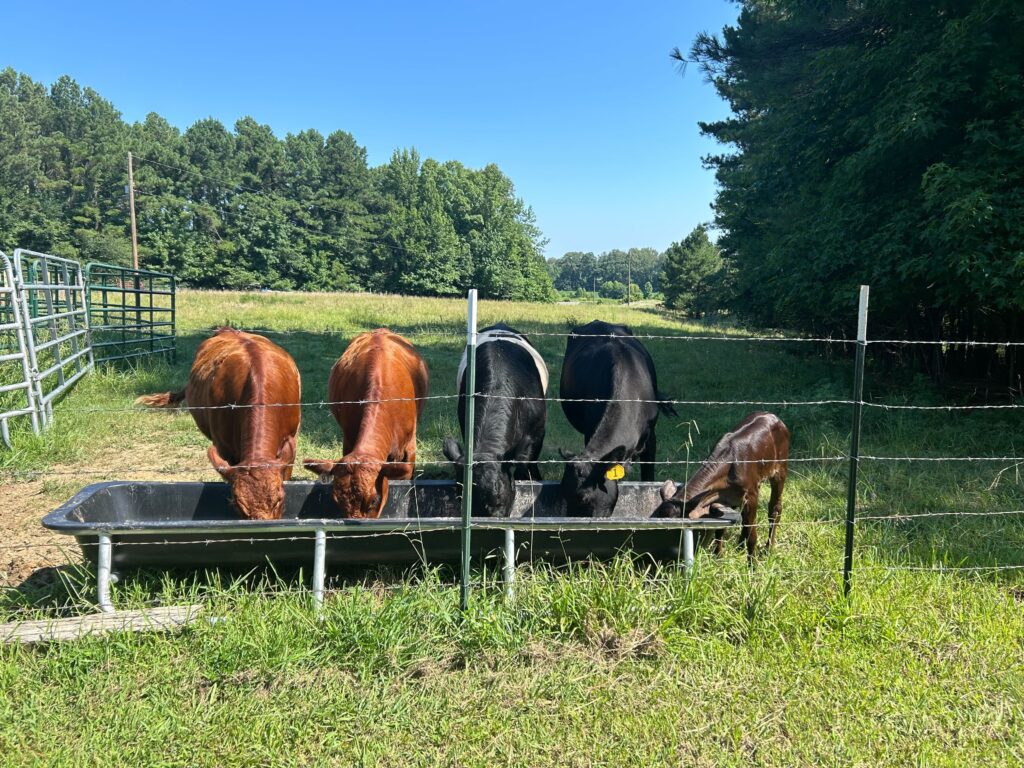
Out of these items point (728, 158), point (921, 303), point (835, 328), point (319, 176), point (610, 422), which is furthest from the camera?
point (319, 176)

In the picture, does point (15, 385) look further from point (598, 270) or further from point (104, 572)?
point (598, 270)

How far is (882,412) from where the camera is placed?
788 cm

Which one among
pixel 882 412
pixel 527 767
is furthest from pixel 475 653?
pixel 882 412

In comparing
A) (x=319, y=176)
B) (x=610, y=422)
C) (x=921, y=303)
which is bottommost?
(x=610, y=422)

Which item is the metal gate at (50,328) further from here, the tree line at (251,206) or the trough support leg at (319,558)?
the tree line at (251,206)

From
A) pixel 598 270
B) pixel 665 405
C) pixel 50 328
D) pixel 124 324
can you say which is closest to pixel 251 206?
pixel 124 324

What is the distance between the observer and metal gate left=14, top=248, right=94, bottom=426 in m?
6.72

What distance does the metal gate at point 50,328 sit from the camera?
6.72 metres

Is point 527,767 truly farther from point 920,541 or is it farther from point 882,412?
point 882,412

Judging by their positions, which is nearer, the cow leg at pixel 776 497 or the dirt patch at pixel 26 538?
the dirt patch at pixel 26 538

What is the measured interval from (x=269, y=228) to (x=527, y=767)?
→ 57843mm

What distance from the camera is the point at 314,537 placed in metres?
3.43

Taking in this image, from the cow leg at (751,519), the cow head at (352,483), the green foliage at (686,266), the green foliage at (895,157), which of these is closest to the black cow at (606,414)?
the cow leg at (751,519)

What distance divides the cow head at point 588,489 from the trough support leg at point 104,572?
8.54 feet
